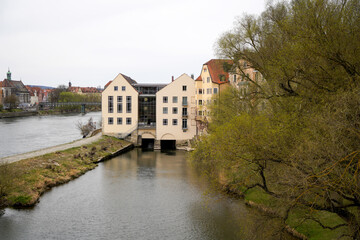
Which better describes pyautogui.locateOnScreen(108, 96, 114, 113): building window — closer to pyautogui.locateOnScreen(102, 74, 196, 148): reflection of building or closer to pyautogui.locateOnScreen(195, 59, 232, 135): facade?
pyautogui.locateOnScreen(102, 74, 196, 148): reflection of building

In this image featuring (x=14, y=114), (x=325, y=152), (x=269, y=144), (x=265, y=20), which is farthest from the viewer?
(x=14, y=114)

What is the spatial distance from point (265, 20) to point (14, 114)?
347ft

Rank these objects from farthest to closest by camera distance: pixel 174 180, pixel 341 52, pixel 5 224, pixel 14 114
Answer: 1. pixel 14 114
2. pixel 174 180
3. pixel 5 224
4. pixel 341 52

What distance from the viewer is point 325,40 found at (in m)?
11.9

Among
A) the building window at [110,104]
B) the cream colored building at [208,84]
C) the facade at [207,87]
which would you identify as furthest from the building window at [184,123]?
the building window at [110,104]

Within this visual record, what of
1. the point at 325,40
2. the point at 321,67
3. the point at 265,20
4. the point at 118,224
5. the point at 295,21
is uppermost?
the point at 265,20

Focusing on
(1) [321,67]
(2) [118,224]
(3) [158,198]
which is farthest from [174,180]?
(1) [321,67]

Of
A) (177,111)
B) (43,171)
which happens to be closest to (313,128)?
(43,171)

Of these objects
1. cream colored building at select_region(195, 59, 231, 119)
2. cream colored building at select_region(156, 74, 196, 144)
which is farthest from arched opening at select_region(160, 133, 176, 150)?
cream colored building at select_region(195, 59, 231, 119)

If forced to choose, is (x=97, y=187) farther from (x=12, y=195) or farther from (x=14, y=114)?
(x=14, y=114)

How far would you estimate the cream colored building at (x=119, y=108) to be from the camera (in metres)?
49.5

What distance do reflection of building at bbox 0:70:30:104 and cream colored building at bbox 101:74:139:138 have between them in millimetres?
116581

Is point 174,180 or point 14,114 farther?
point 14,114

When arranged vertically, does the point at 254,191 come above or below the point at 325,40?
below
